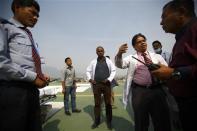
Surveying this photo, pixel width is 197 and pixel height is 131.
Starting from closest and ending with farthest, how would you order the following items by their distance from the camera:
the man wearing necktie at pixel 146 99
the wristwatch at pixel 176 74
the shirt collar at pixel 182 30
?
the wristwatch at pixel 176 74
the shirt collar at pixel 182 30
the man wearing necktie at pixel 146 99

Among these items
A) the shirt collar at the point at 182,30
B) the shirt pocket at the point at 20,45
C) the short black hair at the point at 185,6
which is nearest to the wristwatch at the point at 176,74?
the shirt collar at the point at 182,30

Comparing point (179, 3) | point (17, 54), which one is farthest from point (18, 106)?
point (179, 3)

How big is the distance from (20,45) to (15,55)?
0.11m

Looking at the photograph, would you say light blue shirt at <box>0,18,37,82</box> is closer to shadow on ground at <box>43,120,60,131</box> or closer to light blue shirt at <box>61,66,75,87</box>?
shadow on ground at <box>43,120,60,131</box>

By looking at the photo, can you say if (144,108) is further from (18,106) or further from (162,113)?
(18,106)

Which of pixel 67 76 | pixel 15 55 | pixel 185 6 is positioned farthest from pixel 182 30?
pixel 67 76

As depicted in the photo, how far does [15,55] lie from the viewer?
2113mm

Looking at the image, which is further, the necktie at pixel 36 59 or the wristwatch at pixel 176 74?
the necktie at pixel 36 59

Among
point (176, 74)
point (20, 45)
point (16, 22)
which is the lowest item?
point (176, 74)

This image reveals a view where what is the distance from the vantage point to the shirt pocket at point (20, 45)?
212 centimetres

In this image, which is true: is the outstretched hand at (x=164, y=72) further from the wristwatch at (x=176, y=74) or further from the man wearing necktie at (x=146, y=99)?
the man wearing necktie at (x=146, y=99)

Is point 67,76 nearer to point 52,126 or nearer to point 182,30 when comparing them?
point 52,126

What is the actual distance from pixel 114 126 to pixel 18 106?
3294 mm

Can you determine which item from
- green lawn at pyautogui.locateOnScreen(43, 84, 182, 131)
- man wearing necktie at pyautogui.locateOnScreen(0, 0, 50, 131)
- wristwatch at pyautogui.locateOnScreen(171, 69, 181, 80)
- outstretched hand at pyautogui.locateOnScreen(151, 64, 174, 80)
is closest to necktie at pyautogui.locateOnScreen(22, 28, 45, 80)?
man wearing necktie at pyautogui.locateOnScreen(0, 0, 50, 131)
